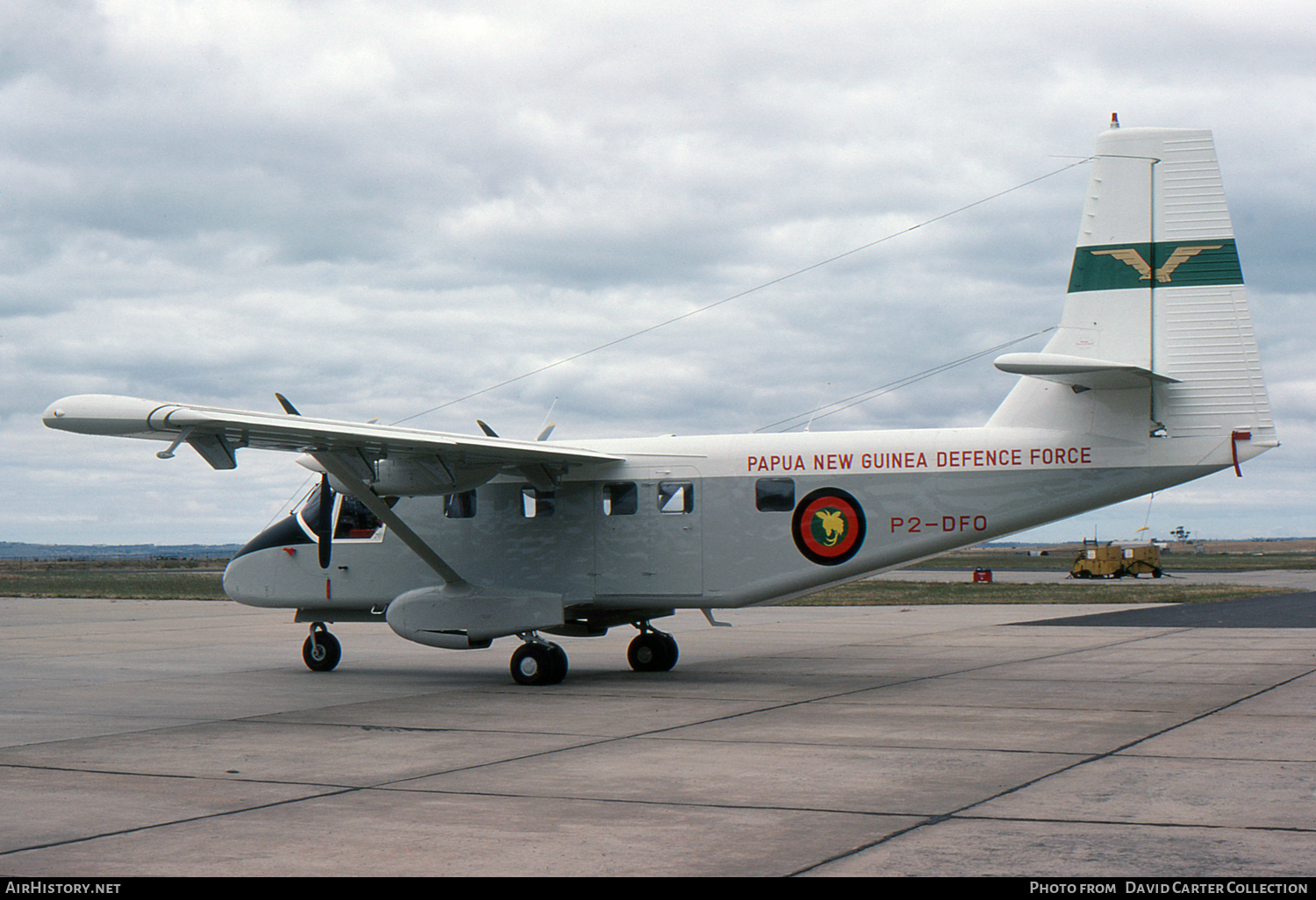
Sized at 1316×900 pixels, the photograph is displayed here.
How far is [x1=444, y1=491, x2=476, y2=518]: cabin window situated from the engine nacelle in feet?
3.71

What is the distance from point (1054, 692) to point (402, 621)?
8732 mm

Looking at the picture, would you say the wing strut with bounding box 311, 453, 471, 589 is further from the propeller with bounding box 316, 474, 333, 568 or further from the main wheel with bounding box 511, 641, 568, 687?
the propeller with bounding box 316, 474, 333, 568

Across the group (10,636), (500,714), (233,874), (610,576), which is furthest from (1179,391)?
(10,636)

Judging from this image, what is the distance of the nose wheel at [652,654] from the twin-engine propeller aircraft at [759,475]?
0.10 ft

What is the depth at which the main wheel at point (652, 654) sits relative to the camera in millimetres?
17203

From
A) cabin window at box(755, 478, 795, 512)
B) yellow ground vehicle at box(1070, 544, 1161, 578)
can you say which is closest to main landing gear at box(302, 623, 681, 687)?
cabin window at box(755, 478, 795, 512)

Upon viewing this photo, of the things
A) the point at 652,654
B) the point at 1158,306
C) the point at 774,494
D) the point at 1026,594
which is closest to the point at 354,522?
the point at 652,654

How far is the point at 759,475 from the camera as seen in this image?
1541 cm

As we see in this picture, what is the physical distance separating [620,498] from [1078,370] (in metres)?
6.34

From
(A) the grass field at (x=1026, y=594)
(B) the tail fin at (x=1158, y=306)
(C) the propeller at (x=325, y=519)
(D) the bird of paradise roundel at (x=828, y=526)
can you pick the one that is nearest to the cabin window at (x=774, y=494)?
(D) the bird of paradise roundel at (x=828, y=526)

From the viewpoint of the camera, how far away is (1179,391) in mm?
13461

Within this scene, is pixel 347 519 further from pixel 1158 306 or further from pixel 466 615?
pixel 1158 306

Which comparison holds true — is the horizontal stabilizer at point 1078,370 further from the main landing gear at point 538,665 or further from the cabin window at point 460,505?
the cabin window at point 460,505

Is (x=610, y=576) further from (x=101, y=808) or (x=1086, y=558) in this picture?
(x=1086, y=558)
